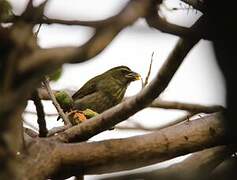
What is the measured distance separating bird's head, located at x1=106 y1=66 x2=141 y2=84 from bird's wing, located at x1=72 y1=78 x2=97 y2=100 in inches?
7.6

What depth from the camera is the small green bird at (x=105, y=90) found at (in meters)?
4.04

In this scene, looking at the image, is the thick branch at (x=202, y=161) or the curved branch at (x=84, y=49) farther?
the thick branch at (x=202, y=161)

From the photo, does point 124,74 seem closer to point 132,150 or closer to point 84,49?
point 132,150

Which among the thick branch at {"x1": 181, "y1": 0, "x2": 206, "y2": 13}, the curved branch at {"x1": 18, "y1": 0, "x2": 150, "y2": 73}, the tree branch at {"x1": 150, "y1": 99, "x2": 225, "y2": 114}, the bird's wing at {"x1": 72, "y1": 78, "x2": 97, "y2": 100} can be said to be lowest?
the bird's wing at {"x1": 72, "y1": 78, "x2": 97, "y2": 100}

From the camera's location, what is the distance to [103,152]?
160 cm

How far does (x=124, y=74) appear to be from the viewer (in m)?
4.54

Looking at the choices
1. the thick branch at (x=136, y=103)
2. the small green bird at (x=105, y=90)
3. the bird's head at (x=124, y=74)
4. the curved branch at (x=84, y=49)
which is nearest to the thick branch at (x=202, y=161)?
the thick branch at (x=136, y=103)

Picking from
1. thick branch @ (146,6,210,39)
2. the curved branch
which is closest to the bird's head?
thick branch @ (146,6,210,39)

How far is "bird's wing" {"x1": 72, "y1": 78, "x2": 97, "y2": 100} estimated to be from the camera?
424 cm

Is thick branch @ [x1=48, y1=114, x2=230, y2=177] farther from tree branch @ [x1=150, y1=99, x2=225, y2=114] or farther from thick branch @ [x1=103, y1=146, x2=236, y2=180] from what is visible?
tree branch @ [x1=150, y1=99, x2=225, y2=114]

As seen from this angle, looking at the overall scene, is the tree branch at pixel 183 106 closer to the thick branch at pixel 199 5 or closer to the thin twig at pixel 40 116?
the thick branch at pixel 199 5

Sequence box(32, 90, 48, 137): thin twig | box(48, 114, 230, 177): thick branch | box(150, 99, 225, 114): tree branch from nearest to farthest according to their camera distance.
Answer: box(32, 90, 48, 137): thin twig
box(48, 114, 230, 177): thick branch
box(150, 99, 225, 114): tree branch

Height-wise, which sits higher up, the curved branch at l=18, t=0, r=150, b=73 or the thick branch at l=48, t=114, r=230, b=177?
the curved branch at l=18, t=0, r=150, b=73

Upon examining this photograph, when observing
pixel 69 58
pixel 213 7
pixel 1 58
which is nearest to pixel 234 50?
pixel 213 7
